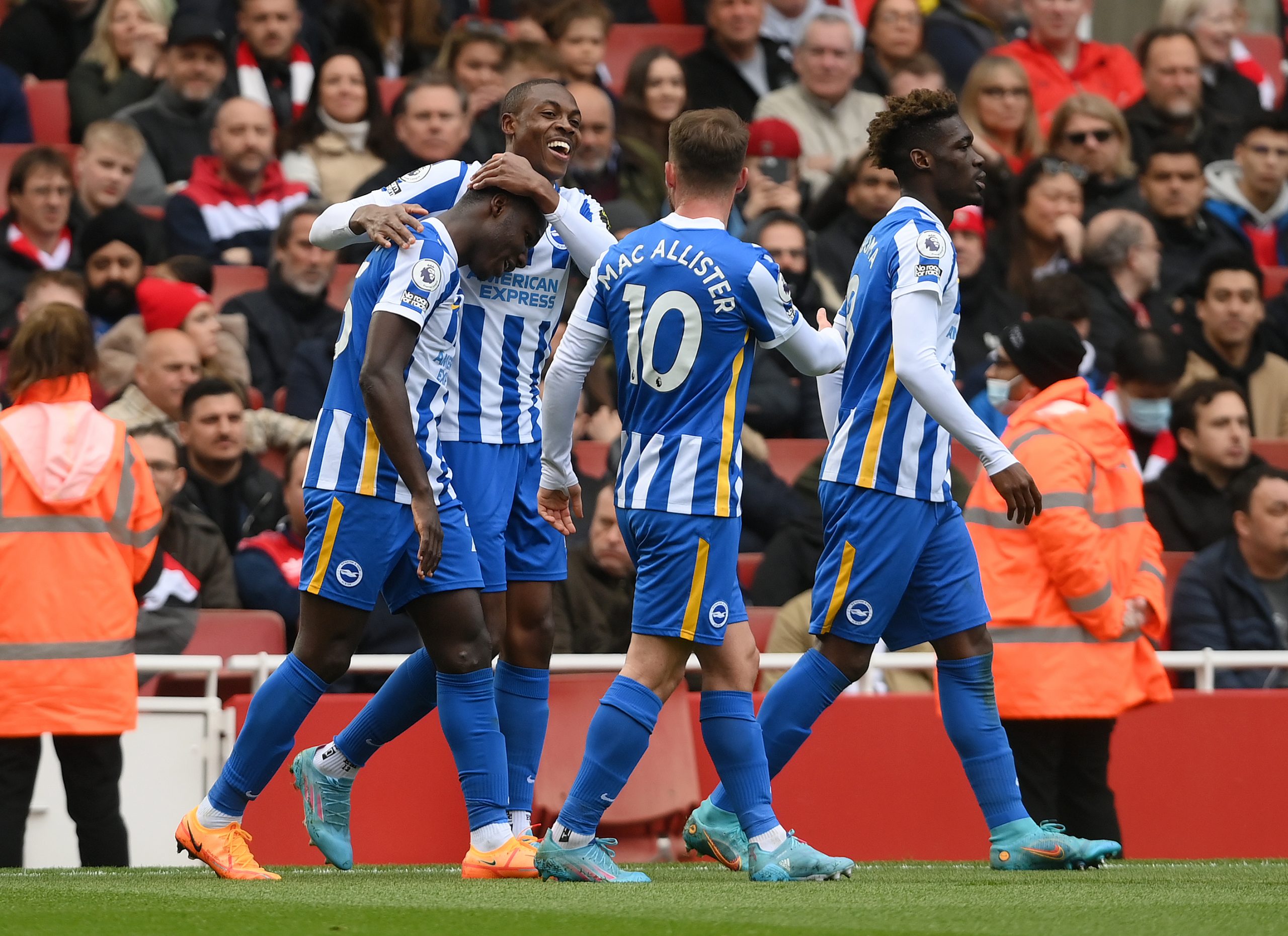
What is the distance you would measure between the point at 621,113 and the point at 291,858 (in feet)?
18.7

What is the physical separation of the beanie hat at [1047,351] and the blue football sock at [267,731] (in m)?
2.83

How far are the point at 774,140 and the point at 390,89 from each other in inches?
99.9

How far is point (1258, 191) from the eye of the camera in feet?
41.1

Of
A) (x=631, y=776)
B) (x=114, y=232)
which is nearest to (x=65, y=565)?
(x=631, y=776)

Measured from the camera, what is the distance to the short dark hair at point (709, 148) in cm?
541

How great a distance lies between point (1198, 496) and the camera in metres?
9.41

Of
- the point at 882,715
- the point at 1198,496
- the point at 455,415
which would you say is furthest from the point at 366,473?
the point at 1198,496

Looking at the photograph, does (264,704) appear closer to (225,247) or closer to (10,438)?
(10,438)

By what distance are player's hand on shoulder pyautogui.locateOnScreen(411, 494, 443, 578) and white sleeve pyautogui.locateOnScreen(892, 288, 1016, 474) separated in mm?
1402

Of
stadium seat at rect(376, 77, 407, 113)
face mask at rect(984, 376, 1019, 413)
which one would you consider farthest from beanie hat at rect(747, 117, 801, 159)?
face mask at rect(984, 376, 1019, 413)

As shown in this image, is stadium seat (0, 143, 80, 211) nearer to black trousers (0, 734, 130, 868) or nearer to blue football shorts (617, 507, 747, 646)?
black trousers (0, 734, 130, 868)

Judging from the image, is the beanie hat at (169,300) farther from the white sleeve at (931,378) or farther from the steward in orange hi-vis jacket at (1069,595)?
the white sleeve at (931,378)

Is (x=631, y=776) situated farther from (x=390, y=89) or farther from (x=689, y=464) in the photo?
(x=390, y=89)

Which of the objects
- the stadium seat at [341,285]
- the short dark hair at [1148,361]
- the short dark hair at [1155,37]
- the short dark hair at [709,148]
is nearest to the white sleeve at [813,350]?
the short dark hair at [709,148]
